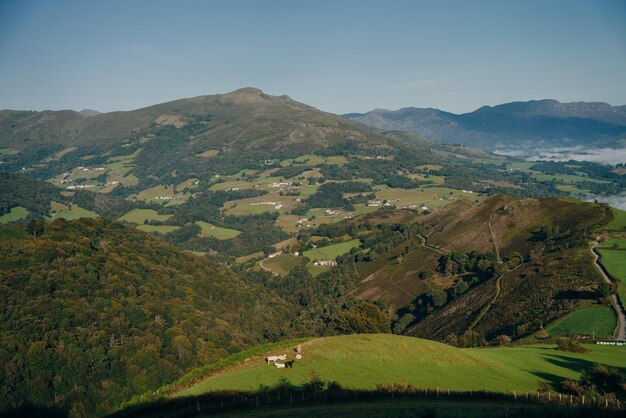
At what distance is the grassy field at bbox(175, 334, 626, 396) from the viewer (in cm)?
4244

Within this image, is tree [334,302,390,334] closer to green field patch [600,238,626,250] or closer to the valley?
the valley

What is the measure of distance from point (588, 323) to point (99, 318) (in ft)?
232

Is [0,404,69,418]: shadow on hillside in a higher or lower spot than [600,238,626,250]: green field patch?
lower

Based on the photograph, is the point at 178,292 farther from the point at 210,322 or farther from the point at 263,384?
the point at 263,384

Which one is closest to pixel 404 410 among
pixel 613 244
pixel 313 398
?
pixel 313 398

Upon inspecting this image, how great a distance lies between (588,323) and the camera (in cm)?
6938

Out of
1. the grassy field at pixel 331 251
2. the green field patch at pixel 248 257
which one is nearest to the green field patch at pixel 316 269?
the grassy field at pixel 331 251

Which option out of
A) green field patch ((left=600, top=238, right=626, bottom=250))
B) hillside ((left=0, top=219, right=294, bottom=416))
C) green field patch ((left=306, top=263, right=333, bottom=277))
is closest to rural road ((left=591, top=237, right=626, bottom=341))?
green field patch ((left=600, top=238, right=626, bottom=250))

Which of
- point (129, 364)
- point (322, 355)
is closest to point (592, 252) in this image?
point (322, 355)

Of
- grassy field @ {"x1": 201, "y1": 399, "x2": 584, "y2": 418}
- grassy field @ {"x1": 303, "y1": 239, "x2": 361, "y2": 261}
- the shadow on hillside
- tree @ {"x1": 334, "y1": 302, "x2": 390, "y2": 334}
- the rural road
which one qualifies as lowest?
grassy field @ {"x1": 303, "y1": 239, "x2": 361, "y2": 261}

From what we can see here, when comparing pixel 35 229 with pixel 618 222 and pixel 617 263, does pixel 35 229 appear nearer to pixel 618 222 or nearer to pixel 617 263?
pixel 617 263

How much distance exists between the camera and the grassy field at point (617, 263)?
78.1 metres

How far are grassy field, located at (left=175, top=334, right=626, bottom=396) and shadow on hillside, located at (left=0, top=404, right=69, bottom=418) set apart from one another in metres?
21.7

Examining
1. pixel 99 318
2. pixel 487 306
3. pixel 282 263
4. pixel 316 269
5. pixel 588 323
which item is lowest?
pixel 316 269
